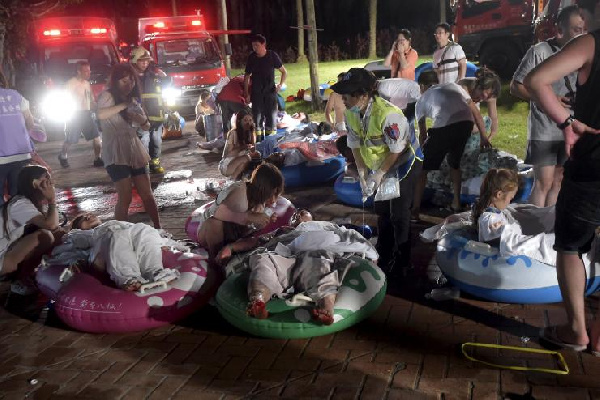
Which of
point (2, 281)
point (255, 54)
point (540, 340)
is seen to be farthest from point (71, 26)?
point (540, 340)

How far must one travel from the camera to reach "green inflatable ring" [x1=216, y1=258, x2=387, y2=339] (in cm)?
404

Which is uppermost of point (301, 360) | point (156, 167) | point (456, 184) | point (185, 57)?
point (185, 57)

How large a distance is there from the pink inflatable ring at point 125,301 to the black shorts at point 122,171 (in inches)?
66.9

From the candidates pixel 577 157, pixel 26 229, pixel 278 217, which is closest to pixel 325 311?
pixel 577 157

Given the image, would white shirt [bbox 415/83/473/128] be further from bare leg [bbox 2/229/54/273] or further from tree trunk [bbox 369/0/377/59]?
tree trunk [bbox 369/0/377/59]

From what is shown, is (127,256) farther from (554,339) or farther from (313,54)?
(313,54)

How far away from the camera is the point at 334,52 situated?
107 feet

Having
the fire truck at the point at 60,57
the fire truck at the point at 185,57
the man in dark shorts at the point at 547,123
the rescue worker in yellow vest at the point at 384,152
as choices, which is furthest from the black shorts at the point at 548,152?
the fire truck at the point at 185,57

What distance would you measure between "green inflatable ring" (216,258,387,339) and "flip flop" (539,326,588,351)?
3.48 ft

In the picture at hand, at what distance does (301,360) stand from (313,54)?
12.2m

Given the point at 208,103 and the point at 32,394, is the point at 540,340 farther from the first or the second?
the point at 208,103

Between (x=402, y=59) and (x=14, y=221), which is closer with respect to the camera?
(x=14, y=221)

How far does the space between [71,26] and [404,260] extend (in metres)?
13.5

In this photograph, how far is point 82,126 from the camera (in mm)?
10883
